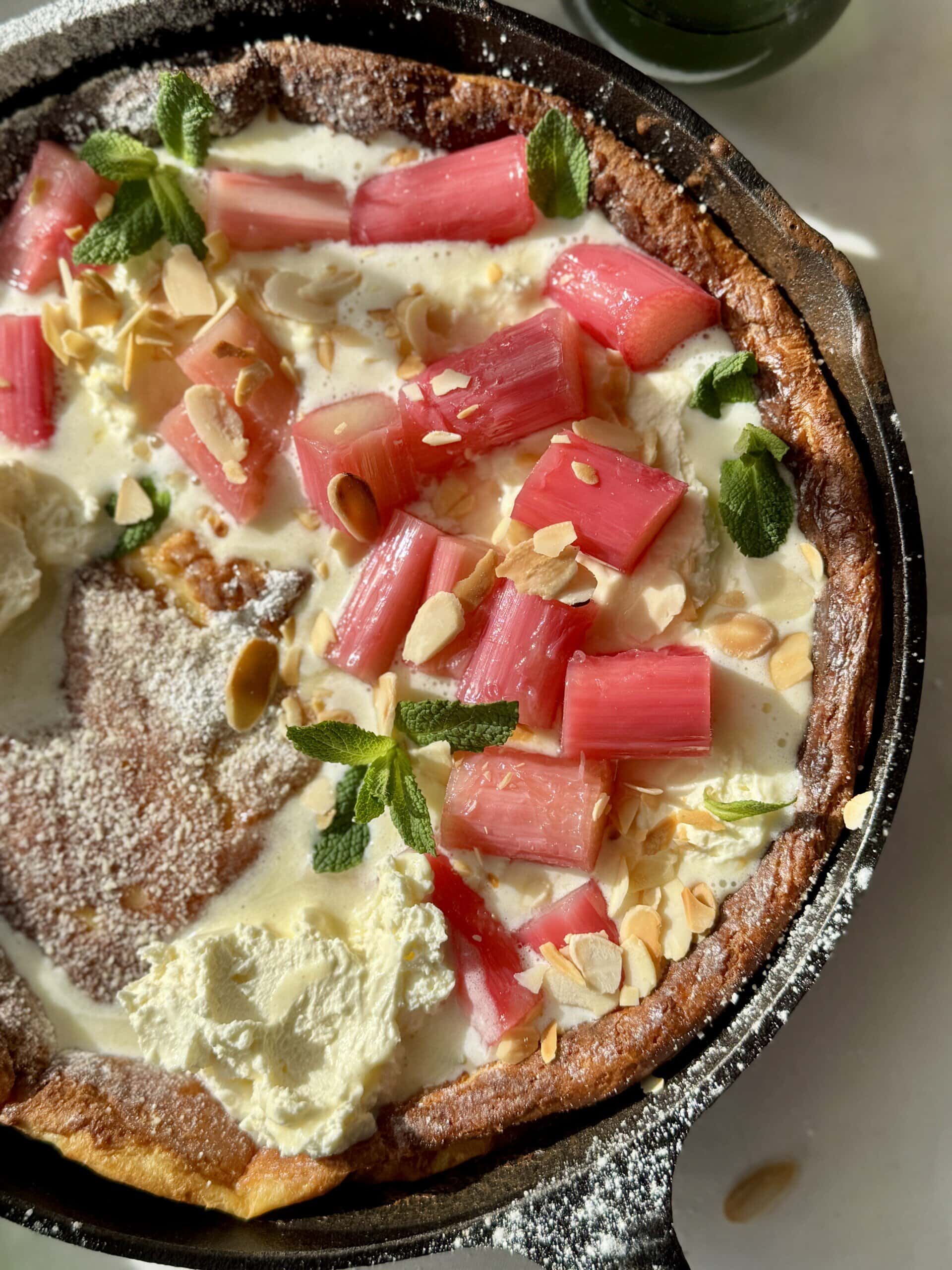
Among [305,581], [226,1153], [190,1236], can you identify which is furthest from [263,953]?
[305,581]

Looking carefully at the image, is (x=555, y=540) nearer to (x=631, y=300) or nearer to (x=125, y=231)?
(x=631, y=300)

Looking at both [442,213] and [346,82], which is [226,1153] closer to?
[442,213]

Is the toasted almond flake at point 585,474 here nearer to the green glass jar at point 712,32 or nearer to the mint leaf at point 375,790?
the mint leaf at point 375,790

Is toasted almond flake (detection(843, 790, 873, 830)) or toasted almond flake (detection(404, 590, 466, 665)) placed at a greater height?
toasted almond flake (detection(404, 590, 466, 665))

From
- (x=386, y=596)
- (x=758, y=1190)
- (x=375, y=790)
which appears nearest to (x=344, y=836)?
(x=375, y=790)

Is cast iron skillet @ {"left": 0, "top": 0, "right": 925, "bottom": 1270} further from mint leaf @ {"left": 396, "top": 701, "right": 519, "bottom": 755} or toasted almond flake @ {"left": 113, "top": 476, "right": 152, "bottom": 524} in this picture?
toasted almond flake @ {"left": 113, "top": 476, "right": 152, "bottom": 524}

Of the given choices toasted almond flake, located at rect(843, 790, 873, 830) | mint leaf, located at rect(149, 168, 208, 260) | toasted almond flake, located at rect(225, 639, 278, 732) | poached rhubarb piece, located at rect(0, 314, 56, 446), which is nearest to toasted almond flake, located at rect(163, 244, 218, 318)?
mint leaf, located at rect(149, 168, 208, 260)
